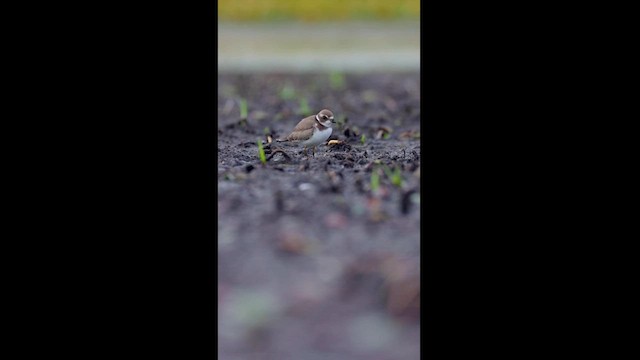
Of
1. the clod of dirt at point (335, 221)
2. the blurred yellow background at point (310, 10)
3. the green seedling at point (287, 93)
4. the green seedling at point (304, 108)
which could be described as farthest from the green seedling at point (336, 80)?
the clod of dirt at point (335, 221)

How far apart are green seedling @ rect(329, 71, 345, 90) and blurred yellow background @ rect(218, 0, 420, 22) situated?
1828 mm

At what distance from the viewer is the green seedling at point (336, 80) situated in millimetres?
5039

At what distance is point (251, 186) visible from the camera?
8.16 ft

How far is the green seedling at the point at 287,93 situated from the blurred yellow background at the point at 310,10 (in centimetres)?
244

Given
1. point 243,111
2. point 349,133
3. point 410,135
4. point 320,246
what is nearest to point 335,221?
point 320,246

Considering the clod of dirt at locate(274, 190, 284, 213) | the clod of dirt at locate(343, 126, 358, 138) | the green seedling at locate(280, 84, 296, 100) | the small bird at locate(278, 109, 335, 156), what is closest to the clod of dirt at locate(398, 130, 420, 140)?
the clod of dirt at locate(343, 126, 358, 138)

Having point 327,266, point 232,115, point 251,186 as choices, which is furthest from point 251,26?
point 327,266

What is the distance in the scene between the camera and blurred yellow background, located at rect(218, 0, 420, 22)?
7.16 meters

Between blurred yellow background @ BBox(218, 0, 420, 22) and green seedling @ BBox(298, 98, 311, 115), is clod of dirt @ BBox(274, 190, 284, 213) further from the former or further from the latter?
blurred yellow background @ BBox(218, 0, 420, 22)

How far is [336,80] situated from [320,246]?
3218mm
